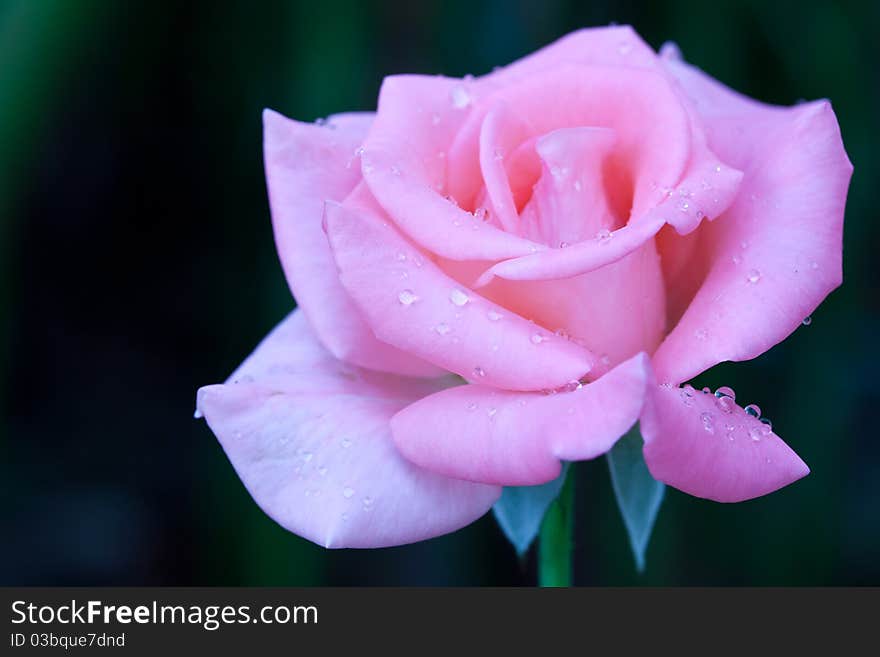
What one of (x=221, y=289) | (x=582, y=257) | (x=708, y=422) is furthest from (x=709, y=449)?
(x=221, y=289)

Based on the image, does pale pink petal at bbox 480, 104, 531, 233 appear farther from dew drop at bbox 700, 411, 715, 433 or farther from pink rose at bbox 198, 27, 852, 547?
dew drop at bbox 700, 411, 715, 433

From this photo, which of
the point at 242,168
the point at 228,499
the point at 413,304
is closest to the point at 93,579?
the point at 228,499

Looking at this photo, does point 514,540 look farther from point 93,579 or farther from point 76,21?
point 93,579

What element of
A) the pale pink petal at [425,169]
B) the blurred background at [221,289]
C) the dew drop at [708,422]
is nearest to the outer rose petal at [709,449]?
the dew drop at [708,422]

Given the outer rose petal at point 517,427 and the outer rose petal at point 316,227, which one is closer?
the outer rose petal at point 517,427

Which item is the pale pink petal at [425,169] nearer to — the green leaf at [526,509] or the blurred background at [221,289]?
the green leaf at [526,509]

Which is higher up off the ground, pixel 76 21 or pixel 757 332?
pixel 76 21

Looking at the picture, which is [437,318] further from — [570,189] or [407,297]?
[570,189]
